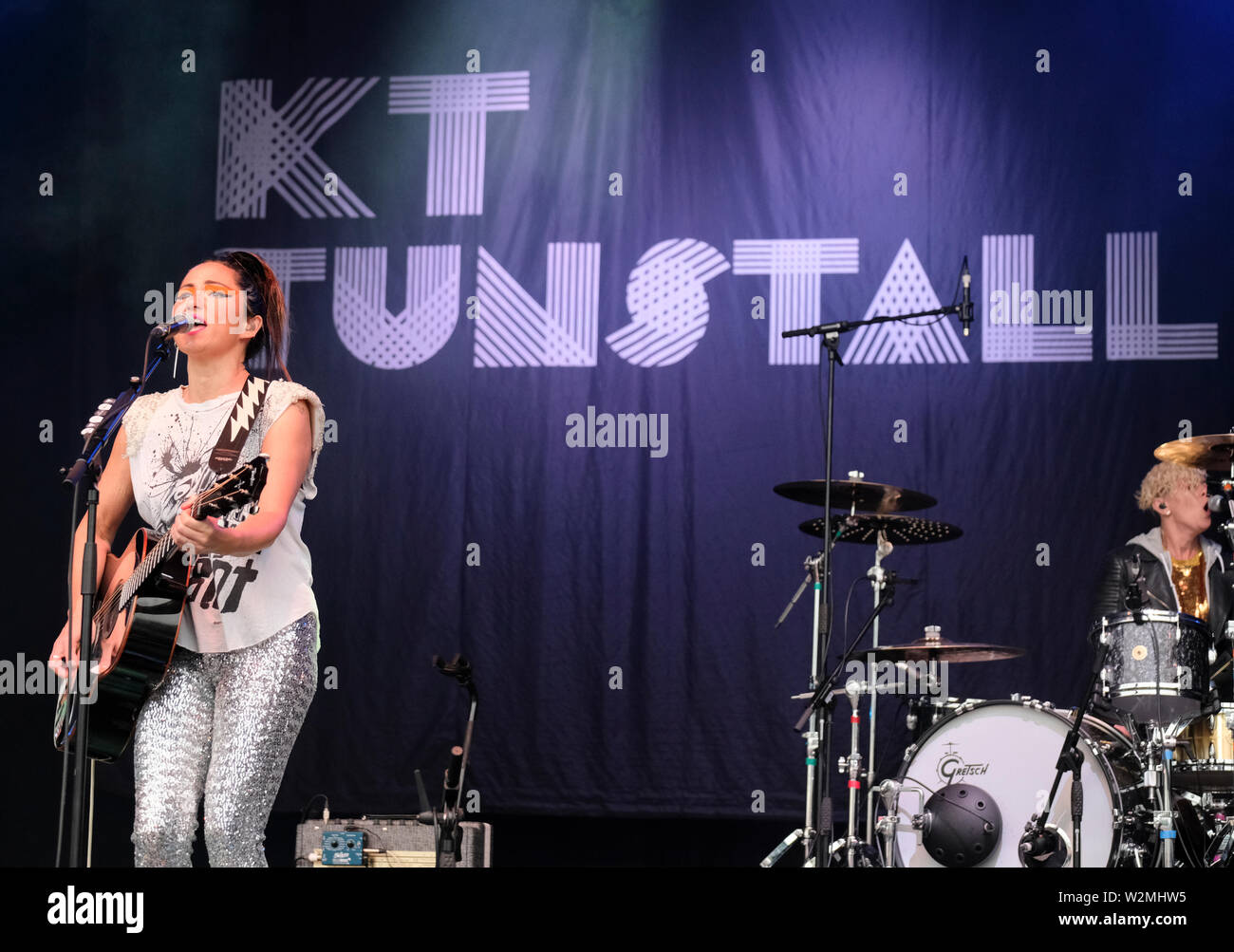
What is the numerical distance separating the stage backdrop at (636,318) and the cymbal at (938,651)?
0.73 meters

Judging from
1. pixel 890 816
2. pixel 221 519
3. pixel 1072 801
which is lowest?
pixel 890 816

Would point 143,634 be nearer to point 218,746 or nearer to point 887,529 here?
point 218,746

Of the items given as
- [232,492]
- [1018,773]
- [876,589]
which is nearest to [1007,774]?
[1018,773]

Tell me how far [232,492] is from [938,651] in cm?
268

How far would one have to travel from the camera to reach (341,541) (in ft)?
19.8

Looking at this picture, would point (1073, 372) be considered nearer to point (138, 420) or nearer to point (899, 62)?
point (899, 62)

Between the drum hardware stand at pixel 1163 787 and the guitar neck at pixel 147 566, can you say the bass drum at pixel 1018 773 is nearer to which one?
the drum hardware stand at pixel 1163 787

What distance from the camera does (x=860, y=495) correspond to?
16.5 feet

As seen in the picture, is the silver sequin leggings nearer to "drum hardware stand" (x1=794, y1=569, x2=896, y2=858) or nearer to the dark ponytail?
the dark ponytail

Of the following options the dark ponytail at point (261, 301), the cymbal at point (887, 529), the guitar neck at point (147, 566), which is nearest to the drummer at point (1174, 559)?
the cymbal at point (887, 529)

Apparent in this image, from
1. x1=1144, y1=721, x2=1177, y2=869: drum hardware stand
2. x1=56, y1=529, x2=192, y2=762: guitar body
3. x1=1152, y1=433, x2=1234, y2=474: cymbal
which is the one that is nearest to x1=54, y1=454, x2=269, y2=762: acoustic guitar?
x1=56, y1=529, x2=192, y2=762: guitar body

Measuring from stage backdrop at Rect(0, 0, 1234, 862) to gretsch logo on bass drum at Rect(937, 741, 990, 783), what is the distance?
59cm

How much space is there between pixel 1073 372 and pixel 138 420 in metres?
3.81
